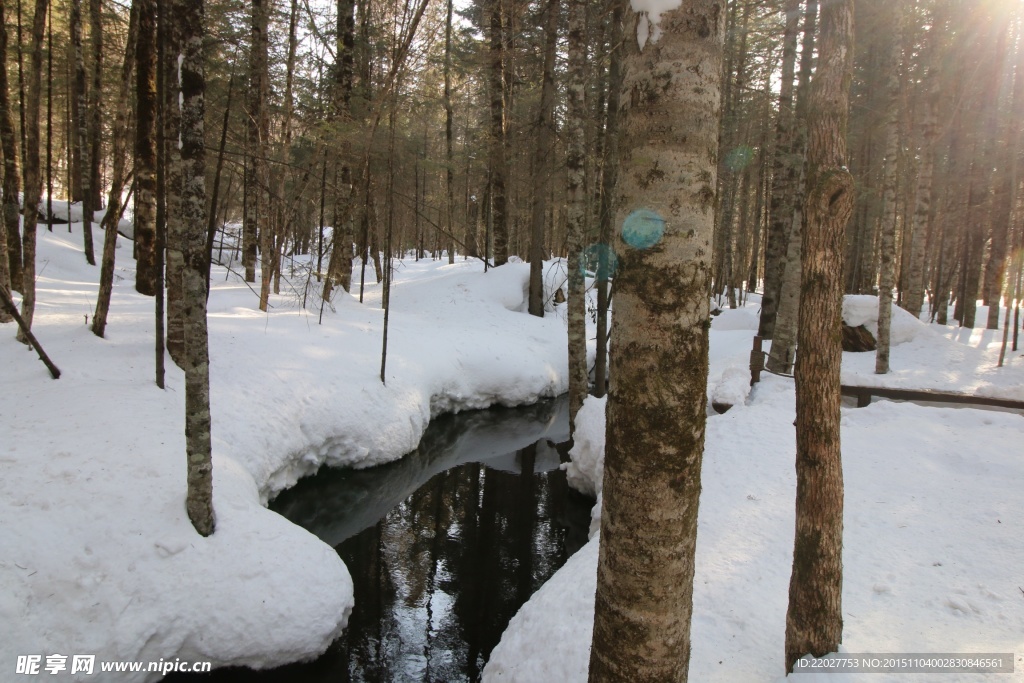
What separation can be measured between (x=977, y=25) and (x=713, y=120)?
1764 cm

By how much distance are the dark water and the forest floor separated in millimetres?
513

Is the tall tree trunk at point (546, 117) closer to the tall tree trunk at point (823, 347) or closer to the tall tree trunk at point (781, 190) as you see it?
the tall tree trunk at point (781, 190)

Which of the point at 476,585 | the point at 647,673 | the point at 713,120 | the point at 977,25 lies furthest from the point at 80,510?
the point at 977,25

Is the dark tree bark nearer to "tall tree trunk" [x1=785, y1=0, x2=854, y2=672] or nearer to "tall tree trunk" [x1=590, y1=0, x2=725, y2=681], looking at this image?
"tall tree trunk" [x1=590, y1=0, x2=725, y2=681]

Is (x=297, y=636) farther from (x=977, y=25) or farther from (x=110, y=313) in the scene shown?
(x=977, y=25)

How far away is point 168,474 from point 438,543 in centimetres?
363

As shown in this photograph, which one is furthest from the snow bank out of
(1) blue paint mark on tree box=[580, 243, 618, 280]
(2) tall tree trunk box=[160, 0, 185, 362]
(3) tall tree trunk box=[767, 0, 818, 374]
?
(2) tall tree trunk box=[160, 0, 185, 362]

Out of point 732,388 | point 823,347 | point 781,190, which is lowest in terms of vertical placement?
point 732,388

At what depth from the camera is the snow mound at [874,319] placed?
1402cm

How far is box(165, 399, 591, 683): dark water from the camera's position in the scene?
17.8ft

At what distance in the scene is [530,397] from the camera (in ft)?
47.3

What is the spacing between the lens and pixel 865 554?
4.54 m

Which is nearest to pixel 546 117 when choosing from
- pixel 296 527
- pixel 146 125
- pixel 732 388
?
pixel 732 388

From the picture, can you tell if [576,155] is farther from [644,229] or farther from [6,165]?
[6,165]
